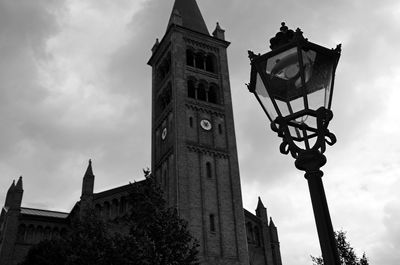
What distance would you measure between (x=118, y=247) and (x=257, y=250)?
68.8 feet

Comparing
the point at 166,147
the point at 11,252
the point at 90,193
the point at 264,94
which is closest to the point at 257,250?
the point at 166,147

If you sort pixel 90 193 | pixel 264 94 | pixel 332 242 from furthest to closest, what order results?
pixel 90 193 < pixel 264 94 < pixel 332 242

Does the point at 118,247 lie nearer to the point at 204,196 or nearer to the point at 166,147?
the point at 204,196

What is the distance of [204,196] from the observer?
3394 centimetres

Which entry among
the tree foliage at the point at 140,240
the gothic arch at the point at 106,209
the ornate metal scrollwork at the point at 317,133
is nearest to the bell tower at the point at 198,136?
the gothic arch at the point at 106,209

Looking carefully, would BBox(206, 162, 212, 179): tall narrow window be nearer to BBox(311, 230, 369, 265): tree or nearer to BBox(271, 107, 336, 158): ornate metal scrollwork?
BBox(311, 230, 369, 265): tree

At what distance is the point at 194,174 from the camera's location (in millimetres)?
34562

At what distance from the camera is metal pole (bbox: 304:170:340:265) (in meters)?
4.04

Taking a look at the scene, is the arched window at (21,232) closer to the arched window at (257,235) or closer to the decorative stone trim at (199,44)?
the arched window at (257,235)

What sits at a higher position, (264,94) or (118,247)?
(118,247)

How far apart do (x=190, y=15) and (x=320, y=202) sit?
4475 cm

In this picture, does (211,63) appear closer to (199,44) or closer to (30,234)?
(199,44)

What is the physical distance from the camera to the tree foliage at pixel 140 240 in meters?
17.7

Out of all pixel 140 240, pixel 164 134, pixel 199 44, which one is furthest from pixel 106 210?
pixel 199 44
